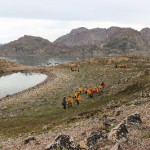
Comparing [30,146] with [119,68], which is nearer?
[30,146]

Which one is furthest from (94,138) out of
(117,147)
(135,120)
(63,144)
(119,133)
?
(135,120)

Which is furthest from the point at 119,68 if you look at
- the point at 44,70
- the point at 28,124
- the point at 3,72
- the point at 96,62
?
the point at 28,124

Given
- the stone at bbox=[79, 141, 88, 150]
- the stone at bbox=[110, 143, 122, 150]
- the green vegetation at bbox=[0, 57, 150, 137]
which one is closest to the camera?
the stone at bbox=[110, 143, 122, 150]

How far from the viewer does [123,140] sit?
18.2 metres

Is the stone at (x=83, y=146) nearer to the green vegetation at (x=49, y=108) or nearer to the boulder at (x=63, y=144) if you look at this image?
the boulder at (x=63, y=144)

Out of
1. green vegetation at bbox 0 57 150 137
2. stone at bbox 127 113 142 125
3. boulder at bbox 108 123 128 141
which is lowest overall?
green vegetation at bbox 0 57 150 137

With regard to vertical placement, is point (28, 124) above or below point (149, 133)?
below

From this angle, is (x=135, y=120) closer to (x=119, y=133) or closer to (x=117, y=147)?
(x=119, y=133)

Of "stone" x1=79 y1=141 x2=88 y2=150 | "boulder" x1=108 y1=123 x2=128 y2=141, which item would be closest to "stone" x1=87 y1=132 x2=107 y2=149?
"stone" x1=79 y1=141 x2=88 y2=150

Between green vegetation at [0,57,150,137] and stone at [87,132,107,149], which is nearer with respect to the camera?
stone at [87,132,107,149]

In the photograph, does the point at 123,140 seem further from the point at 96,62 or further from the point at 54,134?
the point at 96,62

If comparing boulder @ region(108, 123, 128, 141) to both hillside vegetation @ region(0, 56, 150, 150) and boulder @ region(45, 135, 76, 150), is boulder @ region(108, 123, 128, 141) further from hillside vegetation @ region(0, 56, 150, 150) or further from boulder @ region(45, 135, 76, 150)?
boulder @ region(45, 135, 76, 150)

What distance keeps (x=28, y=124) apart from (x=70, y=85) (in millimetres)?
34846

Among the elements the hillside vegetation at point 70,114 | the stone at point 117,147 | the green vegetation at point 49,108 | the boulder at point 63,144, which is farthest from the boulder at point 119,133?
the green vegetation at point 49,108
